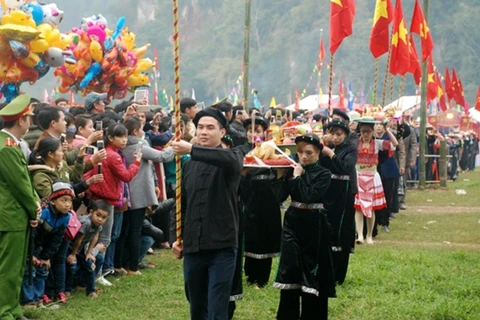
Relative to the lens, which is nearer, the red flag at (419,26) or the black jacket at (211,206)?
the black jacket at (211,206)

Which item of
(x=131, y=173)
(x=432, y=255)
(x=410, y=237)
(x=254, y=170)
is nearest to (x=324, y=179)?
(x=254, y=170)

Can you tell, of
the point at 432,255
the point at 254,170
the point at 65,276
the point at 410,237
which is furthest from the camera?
the point at 410,237

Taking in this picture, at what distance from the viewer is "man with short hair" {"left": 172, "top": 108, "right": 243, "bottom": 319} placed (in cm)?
646

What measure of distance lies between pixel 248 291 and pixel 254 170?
69.4 inches

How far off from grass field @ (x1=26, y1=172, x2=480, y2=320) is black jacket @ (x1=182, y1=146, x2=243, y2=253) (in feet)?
7.11

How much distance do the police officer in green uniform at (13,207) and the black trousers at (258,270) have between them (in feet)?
9.71

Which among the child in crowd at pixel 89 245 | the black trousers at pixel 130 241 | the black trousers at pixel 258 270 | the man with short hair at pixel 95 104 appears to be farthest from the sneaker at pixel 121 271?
the man with short hair at pixel 95 104

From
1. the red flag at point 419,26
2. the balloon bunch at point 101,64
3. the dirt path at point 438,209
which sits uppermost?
the red flag at point 419,26

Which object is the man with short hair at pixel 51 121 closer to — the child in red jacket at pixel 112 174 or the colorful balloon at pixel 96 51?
the child in red jacket at pixel 112 174

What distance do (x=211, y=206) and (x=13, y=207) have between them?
1.75 m

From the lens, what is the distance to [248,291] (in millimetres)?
9680

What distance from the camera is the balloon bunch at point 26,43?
43.2ft

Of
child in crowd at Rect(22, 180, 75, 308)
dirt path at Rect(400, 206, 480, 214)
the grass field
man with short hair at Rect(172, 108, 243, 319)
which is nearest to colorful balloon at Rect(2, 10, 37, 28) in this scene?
the grass field

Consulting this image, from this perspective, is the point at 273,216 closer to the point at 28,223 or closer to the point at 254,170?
the point at 254,170
